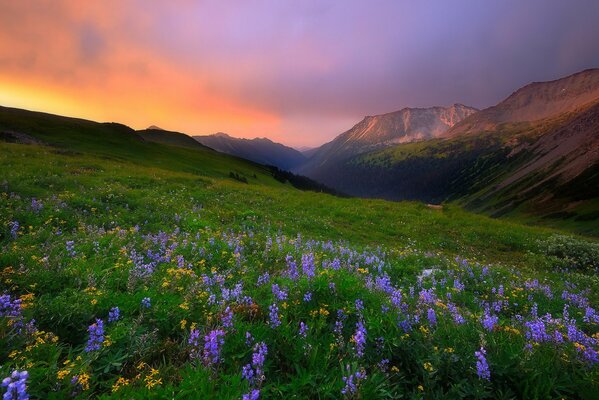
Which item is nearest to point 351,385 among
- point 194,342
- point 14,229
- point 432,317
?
point 194,342

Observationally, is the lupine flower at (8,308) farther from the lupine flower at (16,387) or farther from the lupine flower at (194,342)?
the lupine flower at (194,342)

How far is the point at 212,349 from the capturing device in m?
3.56

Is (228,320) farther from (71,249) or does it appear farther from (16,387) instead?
(71,249)

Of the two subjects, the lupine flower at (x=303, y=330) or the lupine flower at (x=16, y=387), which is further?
the lupine flower at (x=303, y=330)

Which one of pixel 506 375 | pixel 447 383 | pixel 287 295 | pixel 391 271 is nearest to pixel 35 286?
pixel 287 295

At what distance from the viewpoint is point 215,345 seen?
11.8 feet

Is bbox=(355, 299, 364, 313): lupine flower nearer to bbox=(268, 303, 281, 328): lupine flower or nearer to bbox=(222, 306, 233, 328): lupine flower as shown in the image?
bbox=(268, 303, 281, 328): lupine flower

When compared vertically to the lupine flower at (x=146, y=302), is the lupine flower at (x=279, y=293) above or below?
above

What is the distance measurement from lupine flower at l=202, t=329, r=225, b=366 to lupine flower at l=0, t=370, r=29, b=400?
152cm

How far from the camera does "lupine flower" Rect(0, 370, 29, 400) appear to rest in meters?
2.39

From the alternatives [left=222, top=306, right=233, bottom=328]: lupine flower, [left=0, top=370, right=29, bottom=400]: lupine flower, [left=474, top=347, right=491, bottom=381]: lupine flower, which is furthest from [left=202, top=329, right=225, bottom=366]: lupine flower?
[left=474, top=347, right=491, bottom=381]: lupine flower

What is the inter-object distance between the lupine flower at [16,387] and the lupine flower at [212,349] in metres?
1.52

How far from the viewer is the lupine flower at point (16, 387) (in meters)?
2.39

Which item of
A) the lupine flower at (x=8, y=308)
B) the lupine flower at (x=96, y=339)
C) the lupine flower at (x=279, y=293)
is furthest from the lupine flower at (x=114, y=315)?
the lupine flower at (x=279, y=293)
